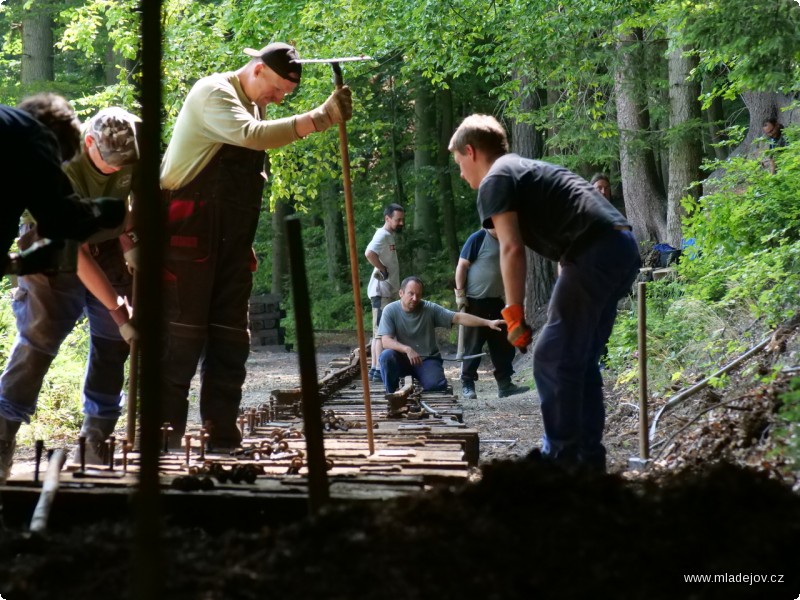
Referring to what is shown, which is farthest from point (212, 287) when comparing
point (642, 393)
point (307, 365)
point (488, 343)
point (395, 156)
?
point (395, 156)

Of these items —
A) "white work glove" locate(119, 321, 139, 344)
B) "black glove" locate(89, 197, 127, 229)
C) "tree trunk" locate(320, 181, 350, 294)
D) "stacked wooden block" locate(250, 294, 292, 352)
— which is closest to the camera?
"black glove" locate(89, 197, 127, 229)

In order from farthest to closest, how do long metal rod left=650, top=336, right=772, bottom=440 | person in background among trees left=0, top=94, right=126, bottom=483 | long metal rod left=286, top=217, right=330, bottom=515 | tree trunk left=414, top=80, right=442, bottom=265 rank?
tree trunk left=414, top=80, right=442, bottom=265 < long metal rod left=650, top=336, right=772, bottom=440 < person in background among trees left=0, top=94, right=126, bottom=483 < long metal rod left=286, top=217, right=330, bottom=515

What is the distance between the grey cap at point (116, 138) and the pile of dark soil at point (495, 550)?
2652mm

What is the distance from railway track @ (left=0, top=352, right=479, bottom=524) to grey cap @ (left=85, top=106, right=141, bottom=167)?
149cm

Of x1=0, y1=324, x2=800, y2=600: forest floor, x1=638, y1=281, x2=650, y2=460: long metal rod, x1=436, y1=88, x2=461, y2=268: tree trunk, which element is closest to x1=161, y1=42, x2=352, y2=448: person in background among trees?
x1=638, y1=281, x2=650, y2=460: long metal rod

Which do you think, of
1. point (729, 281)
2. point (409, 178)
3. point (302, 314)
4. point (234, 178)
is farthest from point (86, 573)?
point (409, 178)

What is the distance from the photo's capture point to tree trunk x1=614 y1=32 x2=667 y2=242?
15.6 m

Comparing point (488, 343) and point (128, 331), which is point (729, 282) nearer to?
point (488, 343)

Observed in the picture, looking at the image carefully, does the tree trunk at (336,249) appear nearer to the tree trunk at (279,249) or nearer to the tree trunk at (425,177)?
the tree trunk at (279,249)

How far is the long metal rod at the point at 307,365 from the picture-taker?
111 inches

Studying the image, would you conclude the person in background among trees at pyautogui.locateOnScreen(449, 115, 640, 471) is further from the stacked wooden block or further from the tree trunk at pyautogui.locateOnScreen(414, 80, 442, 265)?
the tree trunk at pyautogui.locateOnScreen(414, 80, 442, 265)

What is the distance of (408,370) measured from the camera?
9914 mm

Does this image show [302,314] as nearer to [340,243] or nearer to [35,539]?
[35,539]

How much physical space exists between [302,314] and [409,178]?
24683 mm
